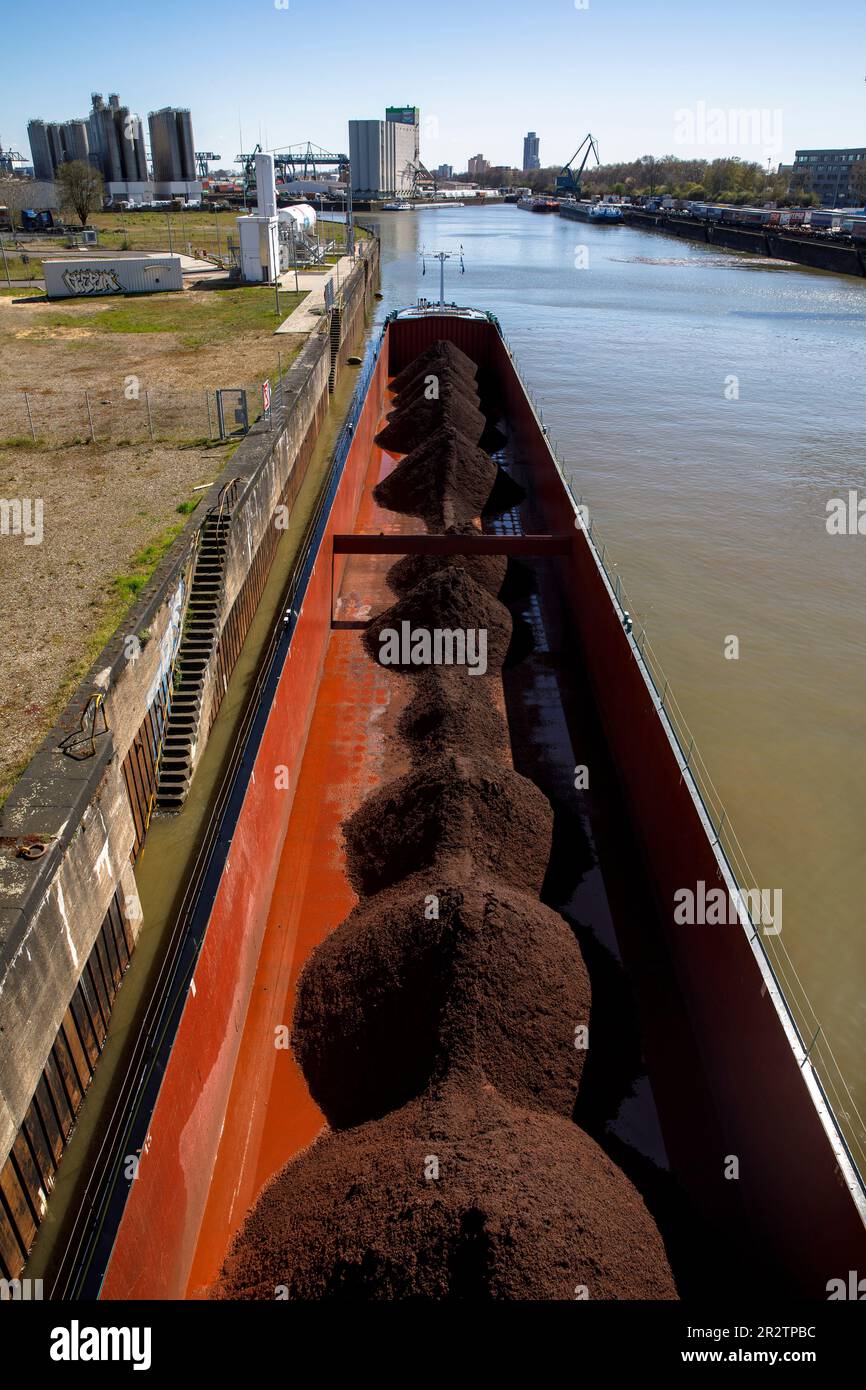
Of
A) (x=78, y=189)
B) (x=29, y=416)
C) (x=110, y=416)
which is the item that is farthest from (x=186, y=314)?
(x=78, y=189)

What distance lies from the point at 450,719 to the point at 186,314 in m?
33.1

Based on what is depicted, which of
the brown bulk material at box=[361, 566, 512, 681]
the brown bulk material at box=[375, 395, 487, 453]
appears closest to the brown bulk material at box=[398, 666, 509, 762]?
the brown bulk material at box=[361, 566, 512, 681]

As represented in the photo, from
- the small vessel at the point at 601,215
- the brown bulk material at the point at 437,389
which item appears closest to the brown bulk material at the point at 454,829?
the brown bulk material at the point at 437,389

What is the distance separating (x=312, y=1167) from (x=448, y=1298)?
194 cm

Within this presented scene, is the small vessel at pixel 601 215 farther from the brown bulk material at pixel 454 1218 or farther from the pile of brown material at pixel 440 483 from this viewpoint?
the brown bulk material at pixel 454 1218

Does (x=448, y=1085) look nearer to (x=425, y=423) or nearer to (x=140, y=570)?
(x=140, y=570)

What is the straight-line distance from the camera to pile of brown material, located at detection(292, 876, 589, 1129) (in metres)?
7.37

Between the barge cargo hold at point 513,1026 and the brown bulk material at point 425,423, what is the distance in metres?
11.9

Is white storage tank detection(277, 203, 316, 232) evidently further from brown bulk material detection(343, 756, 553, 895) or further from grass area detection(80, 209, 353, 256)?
brown bulk material detection(343, 756, 553, 895)

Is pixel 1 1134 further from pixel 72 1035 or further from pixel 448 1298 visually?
pixel 448 1298

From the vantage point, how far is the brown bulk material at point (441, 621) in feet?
46.9

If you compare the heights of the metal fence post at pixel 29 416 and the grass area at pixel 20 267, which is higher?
the grass area at pixel 20 267

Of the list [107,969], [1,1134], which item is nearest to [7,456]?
[107,969]

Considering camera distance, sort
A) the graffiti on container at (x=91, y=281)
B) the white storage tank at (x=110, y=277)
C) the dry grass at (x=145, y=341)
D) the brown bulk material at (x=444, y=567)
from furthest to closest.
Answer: the graffiti on container at (x=91, y=281)
the white storage tank at (x=110, y=277)
the dry grass at (x=145, y=341)
the brown bulk material at (x=444, y=567)
